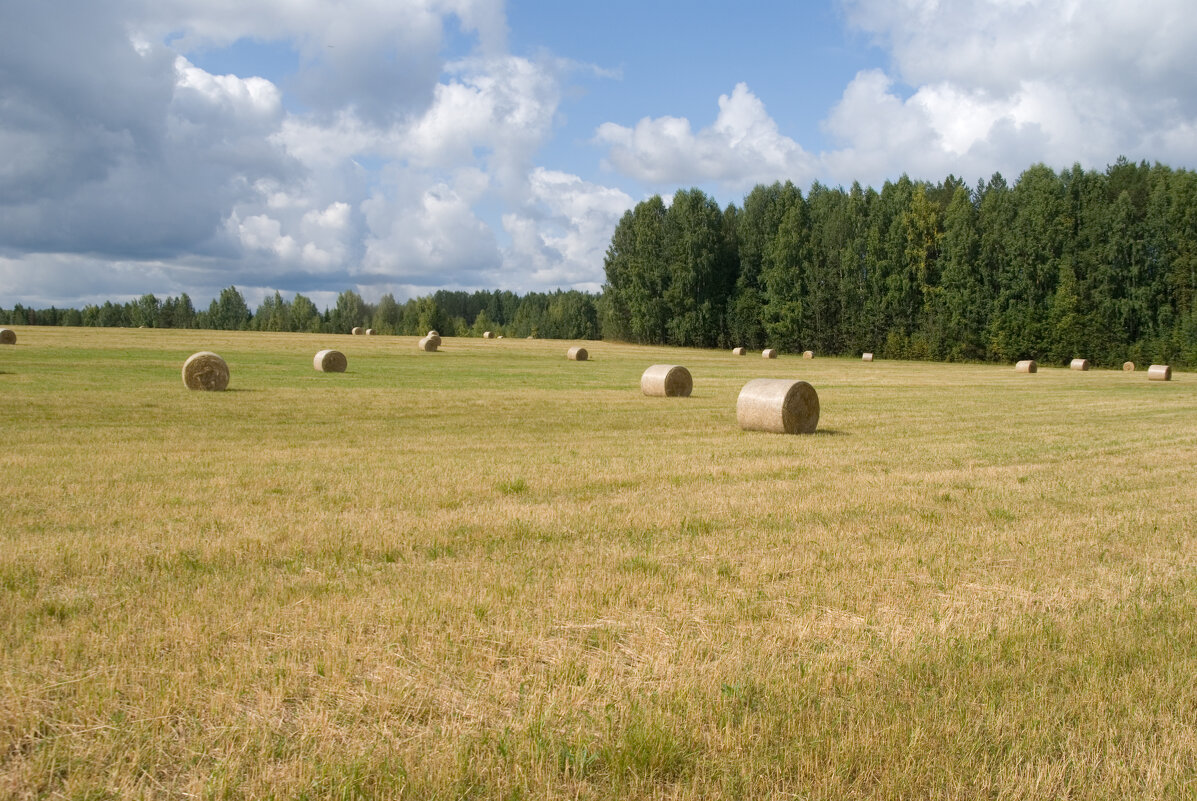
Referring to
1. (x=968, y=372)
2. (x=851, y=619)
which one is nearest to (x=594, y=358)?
(x=968, y=372)

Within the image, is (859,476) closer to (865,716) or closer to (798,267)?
(865,716)

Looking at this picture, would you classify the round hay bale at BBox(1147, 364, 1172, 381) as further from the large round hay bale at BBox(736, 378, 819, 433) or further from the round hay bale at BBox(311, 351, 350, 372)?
the round hay bale at BBox(311, 351, 350, 372)

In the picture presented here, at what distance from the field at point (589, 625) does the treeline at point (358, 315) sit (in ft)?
374

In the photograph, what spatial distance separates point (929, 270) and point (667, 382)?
175 ft

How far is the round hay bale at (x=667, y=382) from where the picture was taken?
28281 millimetres

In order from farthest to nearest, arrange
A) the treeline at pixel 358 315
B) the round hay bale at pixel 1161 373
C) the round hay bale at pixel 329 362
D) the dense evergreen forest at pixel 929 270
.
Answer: the treeline at pixel 358 315 → the dense evergreen forest at pixel 929 270 → the round hay bale at pixel 1161 373 → the round hay bale at pixel 329 362

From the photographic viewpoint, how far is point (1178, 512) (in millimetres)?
10469

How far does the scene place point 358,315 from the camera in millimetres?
163125

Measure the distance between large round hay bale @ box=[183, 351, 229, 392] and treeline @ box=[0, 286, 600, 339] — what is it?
99.8 meters

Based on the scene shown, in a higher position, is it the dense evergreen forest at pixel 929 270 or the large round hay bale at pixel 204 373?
the dense evergreen forest at pixel 929 270

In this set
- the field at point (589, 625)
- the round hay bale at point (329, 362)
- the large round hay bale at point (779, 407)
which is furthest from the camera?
the round hay bale at point (329, 362)

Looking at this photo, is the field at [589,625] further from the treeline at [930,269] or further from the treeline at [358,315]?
the treeline at [358,315]

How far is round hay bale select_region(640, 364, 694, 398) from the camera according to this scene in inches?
1113

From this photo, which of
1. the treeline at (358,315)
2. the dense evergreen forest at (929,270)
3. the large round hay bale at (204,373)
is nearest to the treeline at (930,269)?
the dense evergreen forest at (929,270)
